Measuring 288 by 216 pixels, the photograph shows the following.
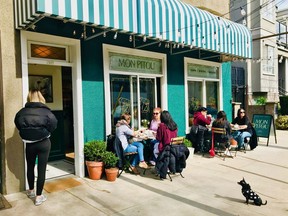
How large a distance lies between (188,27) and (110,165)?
3933 millimetres

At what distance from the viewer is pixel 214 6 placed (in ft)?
31.3

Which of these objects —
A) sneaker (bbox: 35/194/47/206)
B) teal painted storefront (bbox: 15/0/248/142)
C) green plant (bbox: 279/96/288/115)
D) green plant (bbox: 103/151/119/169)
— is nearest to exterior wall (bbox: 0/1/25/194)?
teal painted storefront (bbox: 15/0/248/142)

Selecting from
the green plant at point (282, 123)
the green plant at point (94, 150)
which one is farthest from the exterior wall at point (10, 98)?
the green plant at point (282, 123)

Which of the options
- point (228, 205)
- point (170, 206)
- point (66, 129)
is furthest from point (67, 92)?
point (228, 205)

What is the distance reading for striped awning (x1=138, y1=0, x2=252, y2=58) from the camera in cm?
575

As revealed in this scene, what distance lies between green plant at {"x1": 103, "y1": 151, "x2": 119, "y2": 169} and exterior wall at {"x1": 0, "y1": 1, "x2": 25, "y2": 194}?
159cm

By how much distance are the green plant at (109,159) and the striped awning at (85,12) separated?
2.52m

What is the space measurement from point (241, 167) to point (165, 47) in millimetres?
3801

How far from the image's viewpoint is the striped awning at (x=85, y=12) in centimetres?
408

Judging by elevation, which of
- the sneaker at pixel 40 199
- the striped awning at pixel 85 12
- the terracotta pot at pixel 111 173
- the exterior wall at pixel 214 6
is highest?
the exterior wall at pixel 214 6

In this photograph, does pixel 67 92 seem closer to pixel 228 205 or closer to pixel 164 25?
pixel 164 25

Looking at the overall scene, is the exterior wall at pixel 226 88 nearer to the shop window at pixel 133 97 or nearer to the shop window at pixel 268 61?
the shop window at pixel 133 97

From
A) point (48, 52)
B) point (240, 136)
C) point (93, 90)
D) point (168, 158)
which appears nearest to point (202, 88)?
point (240, 136)

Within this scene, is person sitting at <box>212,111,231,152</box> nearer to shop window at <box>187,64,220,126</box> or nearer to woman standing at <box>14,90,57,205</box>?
shop window at <box>187,64,220,126</box>
